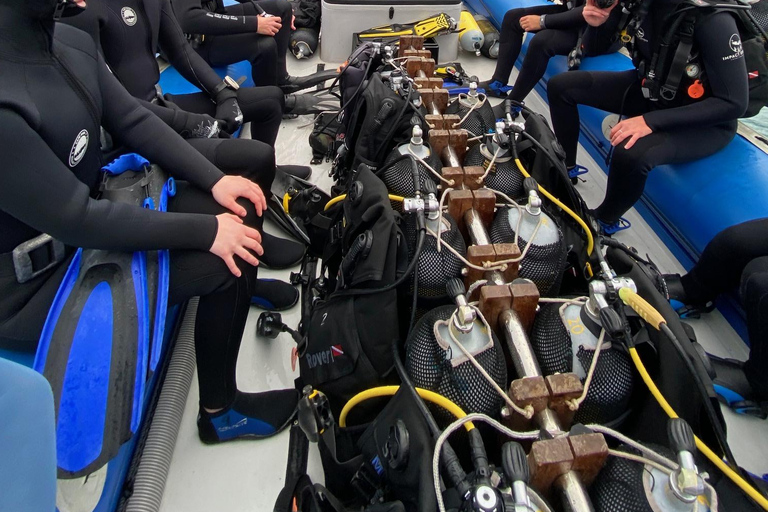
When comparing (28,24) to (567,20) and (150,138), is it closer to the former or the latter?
(150,138)

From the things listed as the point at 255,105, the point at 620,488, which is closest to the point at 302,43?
the point at 255,105

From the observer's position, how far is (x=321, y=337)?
1032 mm

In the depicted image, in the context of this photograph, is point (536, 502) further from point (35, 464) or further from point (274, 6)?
point (274, 6)

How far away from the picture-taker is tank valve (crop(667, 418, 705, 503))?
1.89ft

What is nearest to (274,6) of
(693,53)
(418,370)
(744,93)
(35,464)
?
(693,53)

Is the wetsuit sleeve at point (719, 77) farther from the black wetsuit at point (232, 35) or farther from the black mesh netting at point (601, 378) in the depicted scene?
the black wetsuit at point (232, 35)

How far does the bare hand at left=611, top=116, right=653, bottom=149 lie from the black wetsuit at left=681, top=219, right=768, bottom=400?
446 millimetres

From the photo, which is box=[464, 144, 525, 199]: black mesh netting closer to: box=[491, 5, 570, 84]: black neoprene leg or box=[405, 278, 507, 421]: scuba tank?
box=[405, 278, 507, 421]: scuba tank

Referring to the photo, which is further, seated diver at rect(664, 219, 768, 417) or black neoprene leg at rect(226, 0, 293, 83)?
black neoprene leg at rect(226, 0, 293, 83)

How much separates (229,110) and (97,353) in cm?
128

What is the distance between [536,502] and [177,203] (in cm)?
105

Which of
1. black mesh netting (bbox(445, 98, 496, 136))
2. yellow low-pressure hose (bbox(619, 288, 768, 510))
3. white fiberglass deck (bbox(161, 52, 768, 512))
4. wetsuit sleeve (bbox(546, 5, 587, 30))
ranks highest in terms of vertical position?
wetsuit sleeve (bbox(546, 5, 587, 30))

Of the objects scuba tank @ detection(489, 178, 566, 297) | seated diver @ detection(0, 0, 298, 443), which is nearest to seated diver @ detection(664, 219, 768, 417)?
scuba tank @ detection(489, 178, 566, 297)

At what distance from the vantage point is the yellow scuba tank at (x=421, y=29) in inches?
117
